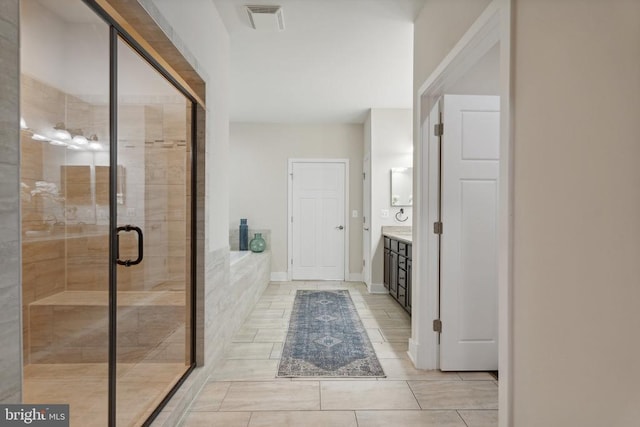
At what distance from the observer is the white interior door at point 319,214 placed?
5.76 metres

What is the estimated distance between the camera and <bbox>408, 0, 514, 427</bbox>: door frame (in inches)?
52.6

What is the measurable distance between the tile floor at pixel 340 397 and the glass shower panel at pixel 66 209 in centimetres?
70

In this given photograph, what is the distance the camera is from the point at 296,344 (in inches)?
118

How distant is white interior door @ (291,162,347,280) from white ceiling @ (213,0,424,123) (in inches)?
38.3

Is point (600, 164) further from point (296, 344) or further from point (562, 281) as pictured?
point (296, 344)

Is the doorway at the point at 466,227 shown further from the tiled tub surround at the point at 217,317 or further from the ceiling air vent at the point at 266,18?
the tiled tub surround at the point at 217,317

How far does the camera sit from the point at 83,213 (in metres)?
1.52

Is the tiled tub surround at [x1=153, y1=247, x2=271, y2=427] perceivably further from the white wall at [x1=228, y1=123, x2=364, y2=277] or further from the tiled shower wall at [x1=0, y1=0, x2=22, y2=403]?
the white wall at [x1=228, y1=123, x2=364, y2=277]

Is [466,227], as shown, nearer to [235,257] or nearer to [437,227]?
[437,227]

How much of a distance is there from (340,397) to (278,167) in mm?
4167

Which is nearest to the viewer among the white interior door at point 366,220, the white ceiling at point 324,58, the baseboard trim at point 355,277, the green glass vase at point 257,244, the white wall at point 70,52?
the white wall at point 70,52

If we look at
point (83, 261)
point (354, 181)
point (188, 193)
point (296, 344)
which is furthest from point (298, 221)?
point (83, 261)

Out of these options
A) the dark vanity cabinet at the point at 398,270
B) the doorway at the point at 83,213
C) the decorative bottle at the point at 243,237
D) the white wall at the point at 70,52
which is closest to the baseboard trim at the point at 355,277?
the dark vanity cabinet at the point at 398,270

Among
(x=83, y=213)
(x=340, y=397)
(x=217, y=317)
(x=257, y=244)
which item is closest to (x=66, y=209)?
(x=83, y=213)
